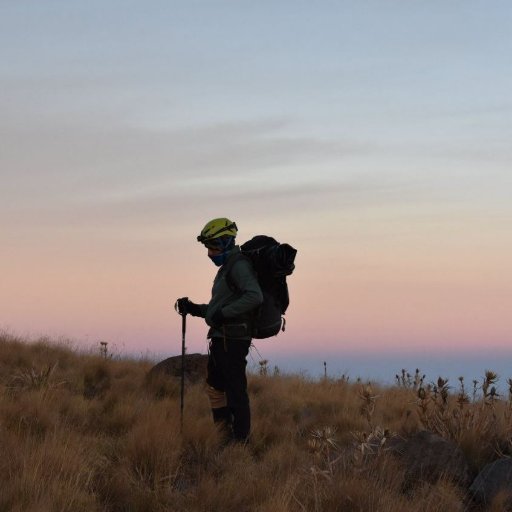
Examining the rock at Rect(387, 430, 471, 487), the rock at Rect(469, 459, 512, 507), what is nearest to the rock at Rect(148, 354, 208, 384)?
the rock at Rect(387, 430, 471, 487)

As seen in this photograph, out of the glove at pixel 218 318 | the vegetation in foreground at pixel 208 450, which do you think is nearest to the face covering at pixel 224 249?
the glove at pixel 218 318

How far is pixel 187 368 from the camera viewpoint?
11859mm

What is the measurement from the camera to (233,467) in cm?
682

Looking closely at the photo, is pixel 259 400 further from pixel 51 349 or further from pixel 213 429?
pixel 51 349

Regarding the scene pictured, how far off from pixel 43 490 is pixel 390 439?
3371 millimetres

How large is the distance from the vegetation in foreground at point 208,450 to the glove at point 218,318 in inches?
43.7

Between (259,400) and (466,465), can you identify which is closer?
(466,465)

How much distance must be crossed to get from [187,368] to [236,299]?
4596mm

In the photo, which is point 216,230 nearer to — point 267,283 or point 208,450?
point 267,283

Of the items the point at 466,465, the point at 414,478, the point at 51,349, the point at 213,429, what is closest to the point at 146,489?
the point at 213,429

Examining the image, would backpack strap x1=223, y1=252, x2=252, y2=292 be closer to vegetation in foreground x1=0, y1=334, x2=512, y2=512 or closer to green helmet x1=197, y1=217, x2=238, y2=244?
green helmet x1=197, y1=217, x2=238, y2=244

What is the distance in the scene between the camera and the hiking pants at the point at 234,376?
7.69 m

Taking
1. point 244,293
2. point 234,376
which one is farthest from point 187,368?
point 244,293

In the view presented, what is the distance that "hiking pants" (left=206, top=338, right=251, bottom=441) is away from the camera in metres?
7.69
